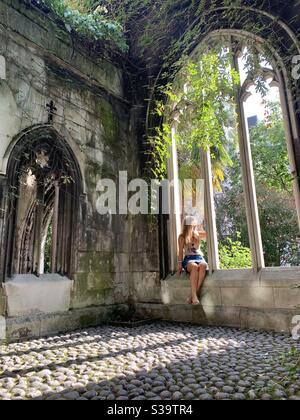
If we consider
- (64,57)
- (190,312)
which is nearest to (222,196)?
(190,312)

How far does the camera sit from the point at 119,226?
436 centimetres

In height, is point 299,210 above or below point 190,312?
above

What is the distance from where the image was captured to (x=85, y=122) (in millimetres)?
4105

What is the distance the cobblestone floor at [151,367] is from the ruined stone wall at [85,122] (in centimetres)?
77

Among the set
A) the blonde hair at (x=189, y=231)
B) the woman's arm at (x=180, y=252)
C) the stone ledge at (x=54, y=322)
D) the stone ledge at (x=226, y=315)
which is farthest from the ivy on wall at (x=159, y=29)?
the stone ledge at (x=54, y=322)

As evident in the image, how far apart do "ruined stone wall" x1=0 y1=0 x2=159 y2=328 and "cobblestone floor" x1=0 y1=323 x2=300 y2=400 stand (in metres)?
0.77

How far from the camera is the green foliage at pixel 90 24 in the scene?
3.75m

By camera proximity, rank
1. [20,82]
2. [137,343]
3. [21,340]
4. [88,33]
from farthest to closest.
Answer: [88,33], [20,82], [21,340], [137,343]

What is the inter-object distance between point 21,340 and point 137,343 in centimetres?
109

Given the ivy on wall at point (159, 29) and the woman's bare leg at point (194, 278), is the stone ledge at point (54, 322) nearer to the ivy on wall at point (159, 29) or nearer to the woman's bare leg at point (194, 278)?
the woman's bare leg at point (194, 278)

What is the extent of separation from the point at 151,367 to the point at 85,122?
10.0 ft

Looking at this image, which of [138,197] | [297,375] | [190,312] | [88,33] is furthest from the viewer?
[138,197]

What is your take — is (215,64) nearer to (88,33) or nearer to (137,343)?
(88,33)

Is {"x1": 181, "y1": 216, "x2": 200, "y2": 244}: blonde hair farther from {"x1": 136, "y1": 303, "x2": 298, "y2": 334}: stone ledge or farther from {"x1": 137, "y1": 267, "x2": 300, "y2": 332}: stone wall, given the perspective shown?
{"x1": 136, "y1": 303, "x2": 298, "y2": 334}: stone ledge
